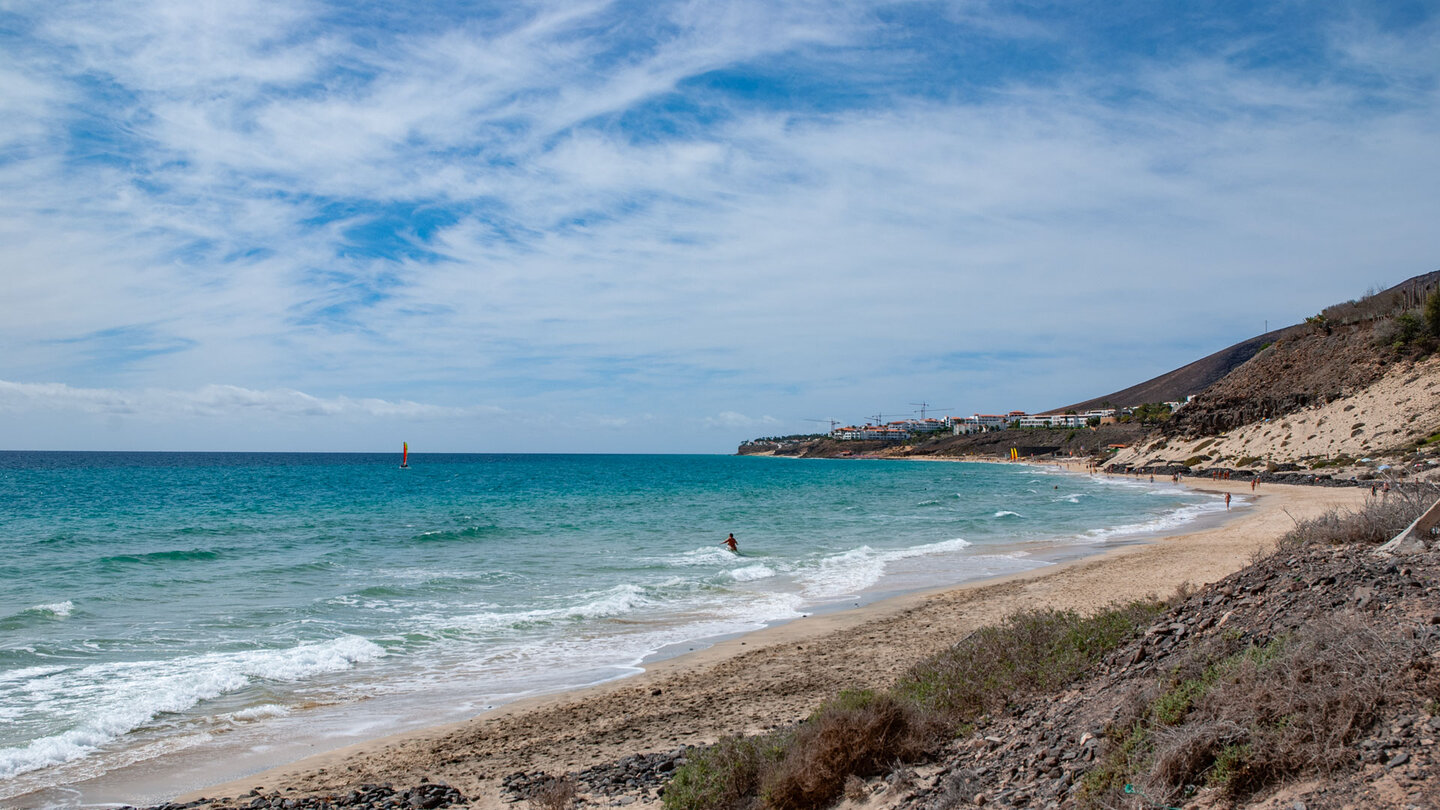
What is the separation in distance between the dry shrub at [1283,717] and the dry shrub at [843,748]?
1948mm

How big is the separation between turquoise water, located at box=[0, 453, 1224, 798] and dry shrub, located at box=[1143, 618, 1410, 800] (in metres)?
8.92

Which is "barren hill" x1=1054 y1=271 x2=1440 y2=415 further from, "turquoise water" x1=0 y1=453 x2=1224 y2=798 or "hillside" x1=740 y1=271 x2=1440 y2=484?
"turquoise water" x1=0 y1=453 x2=1224 y2=798

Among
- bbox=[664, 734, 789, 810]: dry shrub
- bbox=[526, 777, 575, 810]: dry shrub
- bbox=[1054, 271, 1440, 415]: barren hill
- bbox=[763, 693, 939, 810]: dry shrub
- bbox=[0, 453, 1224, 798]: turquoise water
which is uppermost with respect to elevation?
bbox=[1054, 271, 1440, 415]: barren hill

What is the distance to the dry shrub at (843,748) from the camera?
5691 millimetres

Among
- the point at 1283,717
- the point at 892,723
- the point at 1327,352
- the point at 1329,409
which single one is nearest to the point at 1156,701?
the point at 1283,717

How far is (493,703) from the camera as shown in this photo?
423 inches

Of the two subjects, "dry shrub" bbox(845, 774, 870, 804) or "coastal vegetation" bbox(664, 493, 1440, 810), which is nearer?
"coastal vegetation" bbox(664, 493, 1440, 810)

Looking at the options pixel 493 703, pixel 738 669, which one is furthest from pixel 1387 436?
pixel 493 703

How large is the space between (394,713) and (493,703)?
1.28 m

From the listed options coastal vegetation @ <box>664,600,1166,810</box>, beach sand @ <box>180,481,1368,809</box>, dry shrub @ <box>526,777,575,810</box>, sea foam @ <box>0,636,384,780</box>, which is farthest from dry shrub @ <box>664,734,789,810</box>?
sea foam @ <box>0,636,384,780</box>

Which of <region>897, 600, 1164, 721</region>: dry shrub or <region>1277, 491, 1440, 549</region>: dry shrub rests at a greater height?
<region>1277, 491, 1440, 549</region>: dry shrub

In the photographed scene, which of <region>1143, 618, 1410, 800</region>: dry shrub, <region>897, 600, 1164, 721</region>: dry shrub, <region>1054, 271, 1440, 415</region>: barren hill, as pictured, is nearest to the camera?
<region>1143, 618, 1410, 800</region>: dry shrub

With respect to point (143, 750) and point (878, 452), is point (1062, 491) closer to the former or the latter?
point (143, 750)

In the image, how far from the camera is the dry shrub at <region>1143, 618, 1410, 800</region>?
4.15 m
